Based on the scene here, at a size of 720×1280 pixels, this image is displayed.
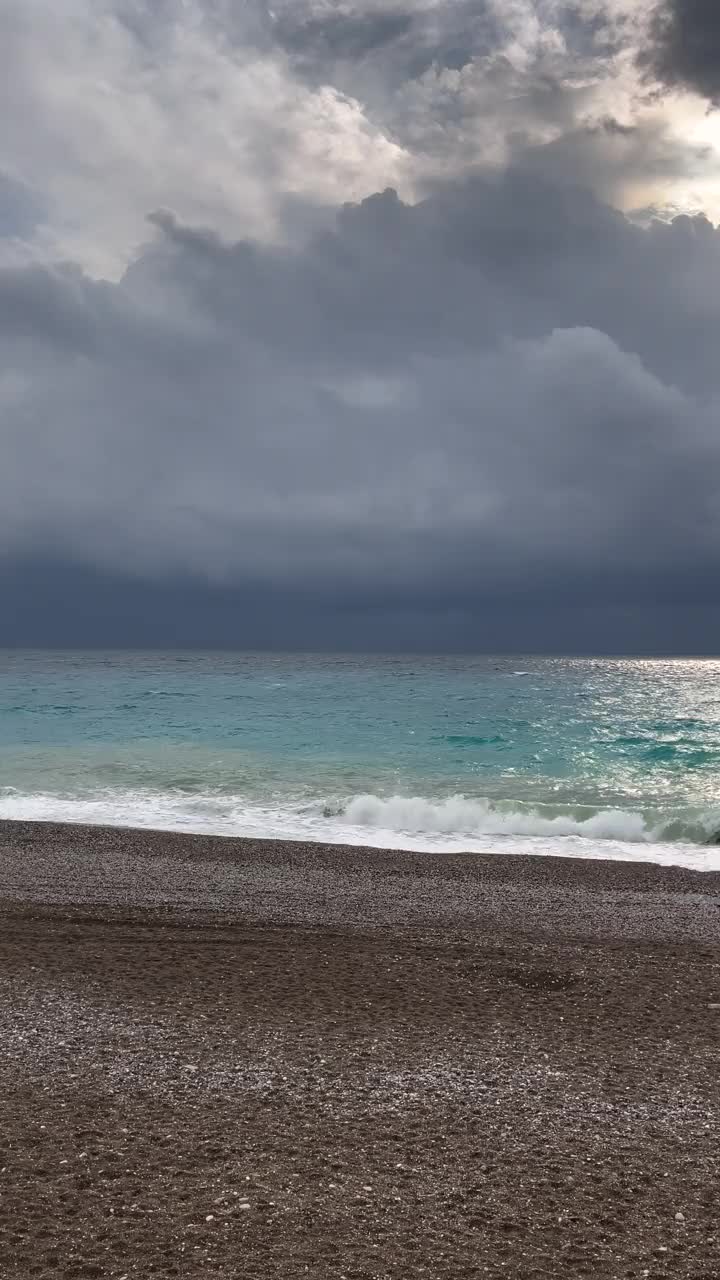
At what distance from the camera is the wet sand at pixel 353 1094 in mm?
3240

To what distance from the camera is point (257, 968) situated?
667 centimetres

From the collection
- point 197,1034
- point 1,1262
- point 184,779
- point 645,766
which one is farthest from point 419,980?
point 645,766

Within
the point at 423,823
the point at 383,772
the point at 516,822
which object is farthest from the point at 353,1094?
the point at 383,772

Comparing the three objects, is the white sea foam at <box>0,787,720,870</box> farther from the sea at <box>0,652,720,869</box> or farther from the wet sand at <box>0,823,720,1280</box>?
the wet sand at <box>0,823,720,1280</box>

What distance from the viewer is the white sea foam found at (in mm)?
15336

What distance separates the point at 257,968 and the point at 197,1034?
1.48 metres

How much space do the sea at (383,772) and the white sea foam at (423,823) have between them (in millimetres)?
44

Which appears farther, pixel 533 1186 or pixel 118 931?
pixel 118 931

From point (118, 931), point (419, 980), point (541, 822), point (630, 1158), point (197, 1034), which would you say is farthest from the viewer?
point (541, 822)

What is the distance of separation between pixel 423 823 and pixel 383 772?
7794 millimetres

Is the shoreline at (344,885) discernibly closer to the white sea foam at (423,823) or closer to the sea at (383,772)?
the white sea foam at (423,823)

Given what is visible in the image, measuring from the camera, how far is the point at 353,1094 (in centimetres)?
447

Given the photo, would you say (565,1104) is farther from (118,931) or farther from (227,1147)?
(118,931)

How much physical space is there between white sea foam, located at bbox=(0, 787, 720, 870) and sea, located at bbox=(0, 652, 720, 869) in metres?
0.04
